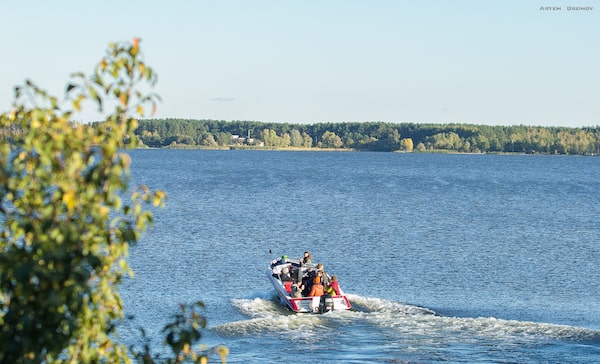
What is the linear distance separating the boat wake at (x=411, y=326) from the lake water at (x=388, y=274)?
0.06m

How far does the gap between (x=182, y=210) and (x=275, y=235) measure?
1449 centimetres

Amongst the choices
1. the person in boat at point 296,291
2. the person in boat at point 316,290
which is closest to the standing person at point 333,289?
the person in boat at point 316,290

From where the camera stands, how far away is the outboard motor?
1072 inches

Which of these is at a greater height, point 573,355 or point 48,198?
point 48,198

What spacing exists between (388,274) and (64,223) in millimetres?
31325

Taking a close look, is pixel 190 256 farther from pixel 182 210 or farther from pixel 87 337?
pixel 87 337

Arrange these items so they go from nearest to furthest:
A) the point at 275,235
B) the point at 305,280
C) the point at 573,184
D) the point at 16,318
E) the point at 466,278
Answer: the point at 16,318, the point at 305,280, the point at 466,278, the point at 275,235, the point at 573,184

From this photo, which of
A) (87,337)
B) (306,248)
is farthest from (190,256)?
(87,337)

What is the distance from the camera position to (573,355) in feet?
77.0

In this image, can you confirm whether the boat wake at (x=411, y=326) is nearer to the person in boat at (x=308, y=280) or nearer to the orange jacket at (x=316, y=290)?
the orange jacket at (x=316, y=290)

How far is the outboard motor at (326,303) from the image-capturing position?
89.4ft

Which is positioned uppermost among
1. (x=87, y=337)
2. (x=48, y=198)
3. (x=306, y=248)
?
(x=48, y=198)

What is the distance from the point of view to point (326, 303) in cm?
2725

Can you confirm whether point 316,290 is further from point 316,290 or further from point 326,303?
point 326,303
